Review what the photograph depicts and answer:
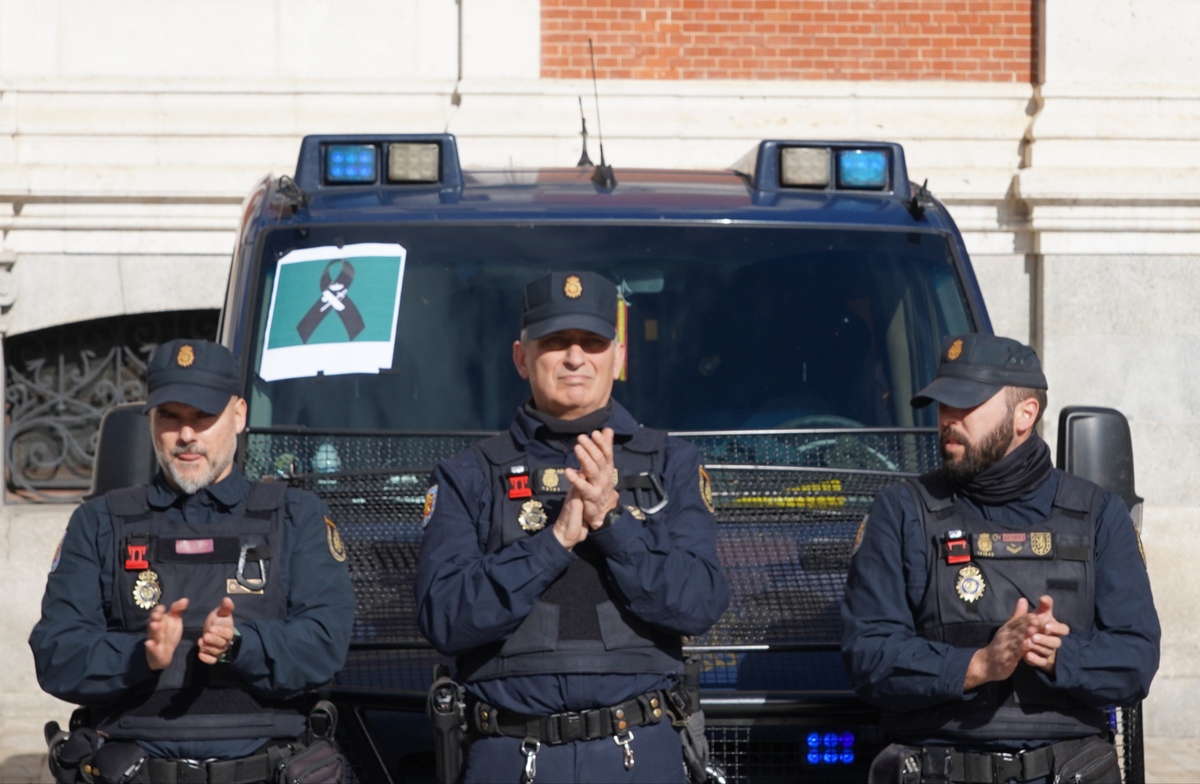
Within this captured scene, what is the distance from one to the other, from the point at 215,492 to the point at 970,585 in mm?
1654

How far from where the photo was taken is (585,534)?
10.7 feet

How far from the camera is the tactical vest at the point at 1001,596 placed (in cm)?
356

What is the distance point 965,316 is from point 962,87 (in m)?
5.01

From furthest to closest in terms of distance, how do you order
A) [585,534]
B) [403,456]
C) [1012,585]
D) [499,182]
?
[499,182] < [403,456] < [1012,585] < [585,534]

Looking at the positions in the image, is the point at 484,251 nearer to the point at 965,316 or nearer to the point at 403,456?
the point at 403,456

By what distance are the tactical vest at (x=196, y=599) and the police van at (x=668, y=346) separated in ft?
0.97

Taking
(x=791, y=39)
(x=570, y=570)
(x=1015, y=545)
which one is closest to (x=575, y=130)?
(x=791, y=39)

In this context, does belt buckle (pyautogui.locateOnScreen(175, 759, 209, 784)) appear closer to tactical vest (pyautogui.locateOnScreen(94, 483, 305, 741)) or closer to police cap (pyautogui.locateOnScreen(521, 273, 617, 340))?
tactical vest (pyautogui.locateOnScreen(94, 483, 305, 741))

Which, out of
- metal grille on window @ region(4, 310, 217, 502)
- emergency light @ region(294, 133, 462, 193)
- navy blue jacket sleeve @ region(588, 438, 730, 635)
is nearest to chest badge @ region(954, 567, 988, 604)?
navy blue jacket sleeve @ region(588, 438, 730, 635)

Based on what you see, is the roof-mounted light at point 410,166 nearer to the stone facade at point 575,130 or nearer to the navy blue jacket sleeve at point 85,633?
the navy blue jacket sleeve at point 85,633

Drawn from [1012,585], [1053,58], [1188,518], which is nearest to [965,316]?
[1012,585]

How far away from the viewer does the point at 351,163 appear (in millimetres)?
5137

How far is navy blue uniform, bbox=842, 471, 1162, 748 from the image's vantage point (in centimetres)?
347

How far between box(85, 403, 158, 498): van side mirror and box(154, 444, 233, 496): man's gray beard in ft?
1.65
